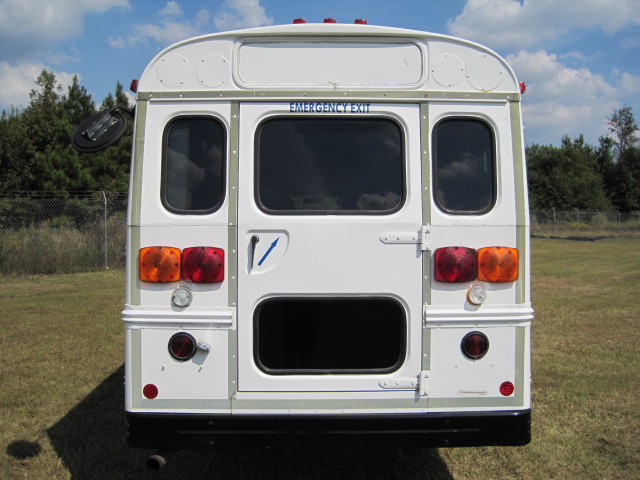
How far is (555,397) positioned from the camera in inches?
229

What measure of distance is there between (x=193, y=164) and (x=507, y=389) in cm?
205

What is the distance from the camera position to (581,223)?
134ft

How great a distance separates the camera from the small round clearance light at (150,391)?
3.27 meters

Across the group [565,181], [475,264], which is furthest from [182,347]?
[565,181]

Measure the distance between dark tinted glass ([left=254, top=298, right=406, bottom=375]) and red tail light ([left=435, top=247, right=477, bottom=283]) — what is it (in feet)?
0.96

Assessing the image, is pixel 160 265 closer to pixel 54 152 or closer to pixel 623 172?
pixel 54 152

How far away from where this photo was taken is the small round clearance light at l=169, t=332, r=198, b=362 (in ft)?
10.7

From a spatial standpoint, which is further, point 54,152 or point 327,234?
point 54,152

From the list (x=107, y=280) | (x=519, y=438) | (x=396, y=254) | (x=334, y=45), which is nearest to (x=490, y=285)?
(x=396, y=254)

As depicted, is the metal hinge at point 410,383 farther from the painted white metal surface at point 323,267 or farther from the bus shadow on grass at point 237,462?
the bus shadow on grass at point 237,462

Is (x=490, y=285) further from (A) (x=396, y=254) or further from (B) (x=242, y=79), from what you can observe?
(B) (x=242, y=79)

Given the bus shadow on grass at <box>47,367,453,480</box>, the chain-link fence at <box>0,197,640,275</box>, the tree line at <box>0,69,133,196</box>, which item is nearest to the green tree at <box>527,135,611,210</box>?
the tree line at <box>0,69,133,196</box>

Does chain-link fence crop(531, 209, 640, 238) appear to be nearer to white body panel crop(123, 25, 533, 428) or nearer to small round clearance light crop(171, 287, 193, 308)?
white body panel crop(123, 25, 533, 428)

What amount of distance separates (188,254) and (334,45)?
1352 mm
